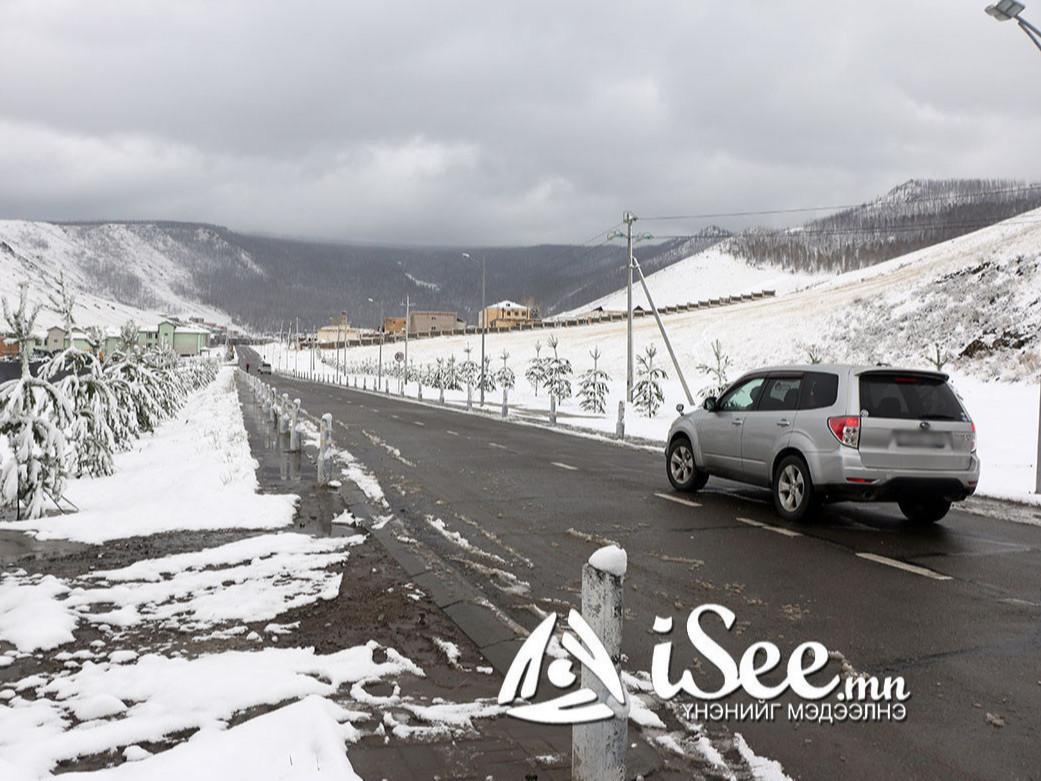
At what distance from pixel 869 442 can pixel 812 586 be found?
2.84m

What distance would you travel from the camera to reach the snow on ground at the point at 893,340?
2669 centimetres

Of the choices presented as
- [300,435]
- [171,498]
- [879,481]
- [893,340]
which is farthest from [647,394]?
[893,340]

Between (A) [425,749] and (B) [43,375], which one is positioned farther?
(B) [43,375]

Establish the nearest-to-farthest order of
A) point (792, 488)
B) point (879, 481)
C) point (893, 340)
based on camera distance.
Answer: point (879, 481) < point (792, 488) < point (893, 340)

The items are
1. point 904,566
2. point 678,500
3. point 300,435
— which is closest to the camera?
point 904,566

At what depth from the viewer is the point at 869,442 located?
29.3 ft

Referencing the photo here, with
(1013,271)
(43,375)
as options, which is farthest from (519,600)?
(1013,271)

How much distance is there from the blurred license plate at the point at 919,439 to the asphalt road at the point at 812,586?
3.29 feet

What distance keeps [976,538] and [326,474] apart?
872cm

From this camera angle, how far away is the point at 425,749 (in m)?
3.81

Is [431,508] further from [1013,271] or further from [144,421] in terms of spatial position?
[1013,271]

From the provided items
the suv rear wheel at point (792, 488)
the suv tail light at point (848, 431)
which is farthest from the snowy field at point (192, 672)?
the suv tail light at point (848, 431)

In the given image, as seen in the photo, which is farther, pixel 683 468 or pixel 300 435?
pixel 300 435

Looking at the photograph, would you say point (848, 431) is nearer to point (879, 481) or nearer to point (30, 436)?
point (879, 481)
